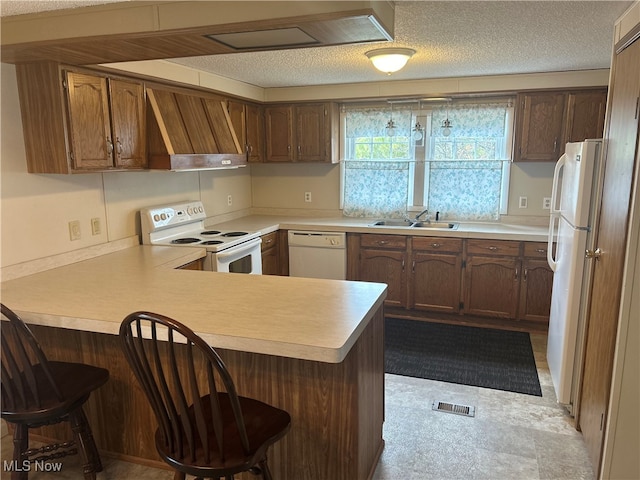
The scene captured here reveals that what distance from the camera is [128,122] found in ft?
9.67

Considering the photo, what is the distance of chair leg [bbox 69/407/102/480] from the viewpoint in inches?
77.8

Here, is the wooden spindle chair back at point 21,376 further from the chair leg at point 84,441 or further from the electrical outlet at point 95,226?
the electrical outlet at point 95,226

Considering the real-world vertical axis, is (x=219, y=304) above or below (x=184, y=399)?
above

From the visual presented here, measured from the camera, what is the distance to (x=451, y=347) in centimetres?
371

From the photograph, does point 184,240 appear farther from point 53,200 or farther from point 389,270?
point 389,270

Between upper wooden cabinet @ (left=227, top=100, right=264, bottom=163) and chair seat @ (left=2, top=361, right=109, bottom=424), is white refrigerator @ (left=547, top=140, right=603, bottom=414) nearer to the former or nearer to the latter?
chair seat @ (left=2, top=361, right=109, bottom=424)

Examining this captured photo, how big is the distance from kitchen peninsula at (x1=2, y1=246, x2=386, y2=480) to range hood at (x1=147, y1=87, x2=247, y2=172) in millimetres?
1006

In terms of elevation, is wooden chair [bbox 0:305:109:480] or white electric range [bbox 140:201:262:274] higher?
white electric range [bbox 140:201:262:274]

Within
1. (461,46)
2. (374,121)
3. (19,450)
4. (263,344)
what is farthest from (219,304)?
(374,121)

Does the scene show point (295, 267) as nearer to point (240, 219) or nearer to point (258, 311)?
point (240, 219)

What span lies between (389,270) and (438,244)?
0.51 m

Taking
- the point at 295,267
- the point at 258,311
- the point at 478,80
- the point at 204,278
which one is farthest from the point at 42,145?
the point at 478,80

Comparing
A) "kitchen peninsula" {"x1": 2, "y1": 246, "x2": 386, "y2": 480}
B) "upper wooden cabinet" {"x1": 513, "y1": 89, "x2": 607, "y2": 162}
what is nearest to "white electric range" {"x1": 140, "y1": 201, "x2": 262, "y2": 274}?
"kitchen peninsula" {"x1": 2, "y1": 246, "x2": 386, "y2": 480}

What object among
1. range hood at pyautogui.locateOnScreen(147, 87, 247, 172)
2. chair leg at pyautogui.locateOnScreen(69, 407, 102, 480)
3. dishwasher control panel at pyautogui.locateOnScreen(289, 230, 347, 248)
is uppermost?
range hood at pyautogui.locateOnScreen(147, 87, 247, 172)
